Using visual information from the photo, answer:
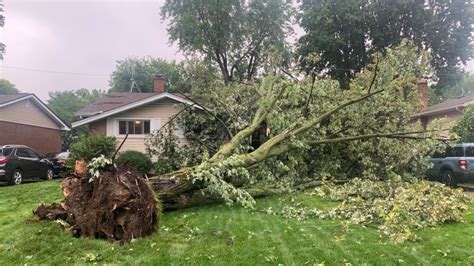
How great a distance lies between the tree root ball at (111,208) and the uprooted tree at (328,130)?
113 inches

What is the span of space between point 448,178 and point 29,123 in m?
20.9

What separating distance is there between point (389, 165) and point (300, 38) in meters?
17.1

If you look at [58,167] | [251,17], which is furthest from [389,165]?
[251,17]

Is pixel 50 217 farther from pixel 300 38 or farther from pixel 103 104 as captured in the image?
pixel 300 38

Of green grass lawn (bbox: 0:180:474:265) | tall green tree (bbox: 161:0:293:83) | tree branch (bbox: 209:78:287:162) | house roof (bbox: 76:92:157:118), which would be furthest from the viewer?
tall green tree (bbox: 161:0:293:83)

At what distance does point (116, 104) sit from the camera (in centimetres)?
1942

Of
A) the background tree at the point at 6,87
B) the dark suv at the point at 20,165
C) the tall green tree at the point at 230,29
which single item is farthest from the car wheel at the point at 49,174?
the background tree at the point at 6,87

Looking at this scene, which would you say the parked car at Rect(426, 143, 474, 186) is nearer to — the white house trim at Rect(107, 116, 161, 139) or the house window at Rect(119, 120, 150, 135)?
the white house trim at Rect(107, 116, 161, 139)

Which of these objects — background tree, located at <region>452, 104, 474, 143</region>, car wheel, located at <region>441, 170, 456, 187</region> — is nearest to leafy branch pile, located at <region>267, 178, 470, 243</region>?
car wheel, located at <region>441, 170, 456, 187</region>

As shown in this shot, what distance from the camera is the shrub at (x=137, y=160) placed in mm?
14602

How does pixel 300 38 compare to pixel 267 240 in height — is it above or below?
above

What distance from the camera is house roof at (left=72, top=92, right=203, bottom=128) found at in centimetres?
1612

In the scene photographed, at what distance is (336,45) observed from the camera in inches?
965

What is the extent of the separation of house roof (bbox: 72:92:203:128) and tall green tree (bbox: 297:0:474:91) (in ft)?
36.0
